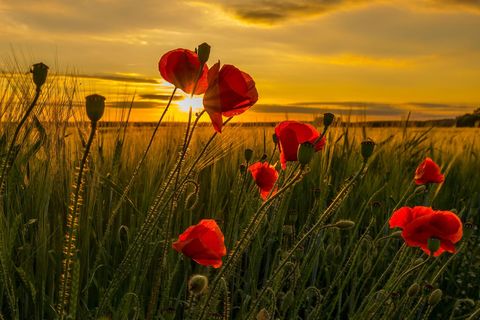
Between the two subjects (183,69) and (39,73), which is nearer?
(39,73)

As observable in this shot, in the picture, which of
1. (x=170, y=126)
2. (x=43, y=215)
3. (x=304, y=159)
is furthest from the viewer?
(x=170, y=126)

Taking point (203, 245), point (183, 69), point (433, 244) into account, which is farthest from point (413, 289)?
point (183, 69)

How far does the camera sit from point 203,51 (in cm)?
101

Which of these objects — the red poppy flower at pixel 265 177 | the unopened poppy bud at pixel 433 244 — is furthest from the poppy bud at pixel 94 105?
the unopened poppy bud at pixel 433 244

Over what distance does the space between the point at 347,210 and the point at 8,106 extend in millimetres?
1511

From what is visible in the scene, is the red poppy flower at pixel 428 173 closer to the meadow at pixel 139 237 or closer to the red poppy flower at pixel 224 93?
the meadow at pixel 139 237

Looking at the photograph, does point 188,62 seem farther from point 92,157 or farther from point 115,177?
point 115,177

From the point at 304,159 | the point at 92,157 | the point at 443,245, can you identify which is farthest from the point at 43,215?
the point at 443,245

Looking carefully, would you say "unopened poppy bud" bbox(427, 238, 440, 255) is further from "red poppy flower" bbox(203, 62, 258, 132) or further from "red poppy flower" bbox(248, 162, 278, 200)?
"red poppy flower" bbox(203, 62, 258, 132)

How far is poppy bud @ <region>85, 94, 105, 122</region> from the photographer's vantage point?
754 mm

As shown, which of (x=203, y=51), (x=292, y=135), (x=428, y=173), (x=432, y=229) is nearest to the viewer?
(x=203, y=51)

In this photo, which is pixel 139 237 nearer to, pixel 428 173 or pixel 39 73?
pixel 39 73

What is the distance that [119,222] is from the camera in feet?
6.24

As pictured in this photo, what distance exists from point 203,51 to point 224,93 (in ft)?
0.27
